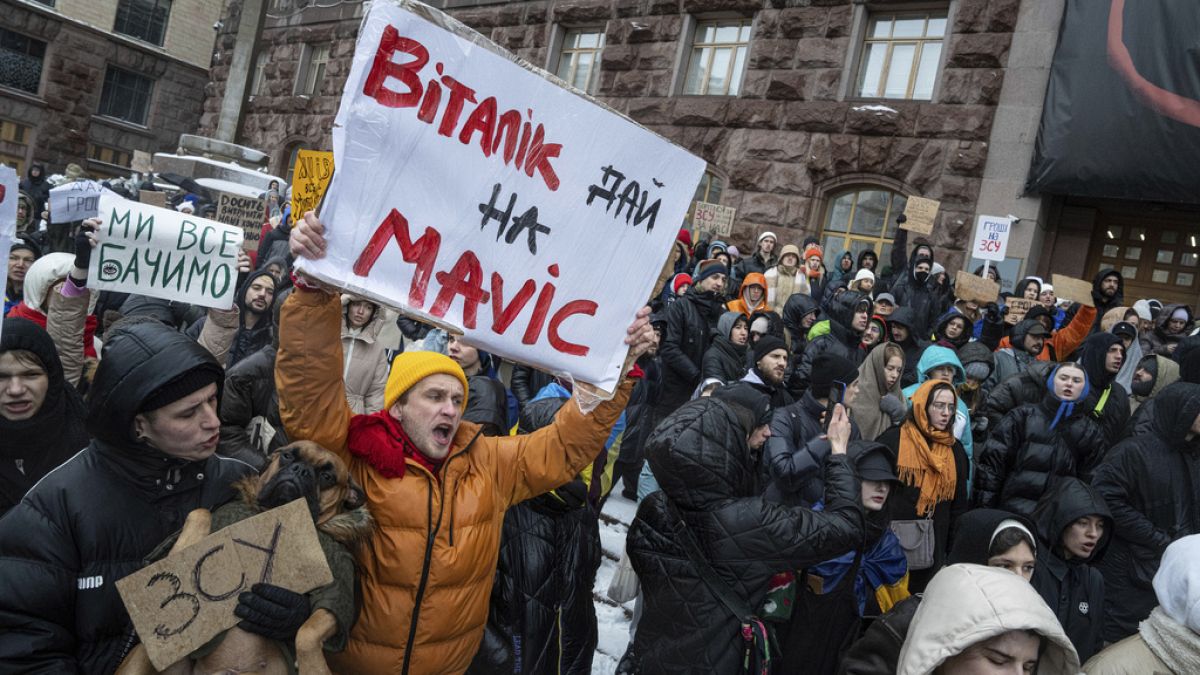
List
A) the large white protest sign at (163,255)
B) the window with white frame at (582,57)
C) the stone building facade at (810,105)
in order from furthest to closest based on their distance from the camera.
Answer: the window with white frame at (582,57), the stone building facade at (810,105), the large white protest sign at (163,255)

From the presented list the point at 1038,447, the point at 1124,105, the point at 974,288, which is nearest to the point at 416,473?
the point at 1038,447

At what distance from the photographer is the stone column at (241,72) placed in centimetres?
2309

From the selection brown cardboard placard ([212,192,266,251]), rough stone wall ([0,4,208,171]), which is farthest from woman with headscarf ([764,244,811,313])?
rough stone wall ([0,4,208,171])

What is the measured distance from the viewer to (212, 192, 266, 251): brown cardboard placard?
745cm

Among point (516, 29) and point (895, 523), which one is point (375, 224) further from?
point (516, 29)

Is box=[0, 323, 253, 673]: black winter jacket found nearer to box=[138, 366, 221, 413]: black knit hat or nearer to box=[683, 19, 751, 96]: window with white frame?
box=[138, 366, 221, 413]: black knit hat

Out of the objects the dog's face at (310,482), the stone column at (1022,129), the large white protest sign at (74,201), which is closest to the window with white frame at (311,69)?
the large white protest sign at (74,201)

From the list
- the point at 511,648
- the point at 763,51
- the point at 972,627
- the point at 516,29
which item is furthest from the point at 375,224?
the point at 516,29

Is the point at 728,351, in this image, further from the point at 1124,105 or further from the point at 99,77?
the point at 99,77

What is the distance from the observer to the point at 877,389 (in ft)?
18.4

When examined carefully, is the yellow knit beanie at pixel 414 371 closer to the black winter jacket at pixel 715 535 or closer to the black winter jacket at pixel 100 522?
the black winter jacket at pixel 100 522

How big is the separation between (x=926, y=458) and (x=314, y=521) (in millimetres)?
3465

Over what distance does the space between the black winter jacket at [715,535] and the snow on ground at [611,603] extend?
1101 mm

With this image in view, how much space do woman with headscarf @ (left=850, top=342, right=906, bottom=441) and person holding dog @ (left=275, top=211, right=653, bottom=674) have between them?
3495mm
